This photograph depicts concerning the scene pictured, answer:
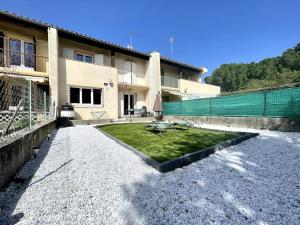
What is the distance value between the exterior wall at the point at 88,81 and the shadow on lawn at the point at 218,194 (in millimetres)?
15240

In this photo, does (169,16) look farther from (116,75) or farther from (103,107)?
(103,107)

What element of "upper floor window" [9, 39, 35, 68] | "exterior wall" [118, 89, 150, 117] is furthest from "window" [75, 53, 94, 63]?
"exterior wall" [118, 89, 150, 117]

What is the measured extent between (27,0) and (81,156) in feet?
51.9

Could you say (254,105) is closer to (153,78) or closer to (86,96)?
(153,78)

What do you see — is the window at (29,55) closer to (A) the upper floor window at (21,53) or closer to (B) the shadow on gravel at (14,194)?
(A) the upper floor window at (21,53)

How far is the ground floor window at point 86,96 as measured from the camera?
720 inches

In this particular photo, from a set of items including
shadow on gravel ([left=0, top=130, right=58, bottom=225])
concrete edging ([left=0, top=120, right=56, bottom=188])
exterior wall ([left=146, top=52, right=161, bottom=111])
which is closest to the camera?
shadow on gravel ([left=0, top=130, right=58, bottom=225])

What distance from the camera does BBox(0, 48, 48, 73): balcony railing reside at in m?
15.5

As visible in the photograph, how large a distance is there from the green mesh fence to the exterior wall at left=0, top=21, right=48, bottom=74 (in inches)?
596

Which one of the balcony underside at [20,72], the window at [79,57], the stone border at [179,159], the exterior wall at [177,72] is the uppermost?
the exterior wall at [177,72]

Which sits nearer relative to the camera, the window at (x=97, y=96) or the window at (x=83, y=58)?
→ the window at (x=97, y=96)

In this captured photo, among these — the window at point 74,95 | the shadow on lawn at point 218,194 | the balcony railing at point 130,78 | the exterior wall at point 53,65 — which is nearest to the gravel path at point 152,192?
the shadow on lawn at point 218,194

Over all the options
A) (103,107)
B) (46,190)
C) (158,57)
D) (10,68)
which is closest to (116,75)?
(103,107)

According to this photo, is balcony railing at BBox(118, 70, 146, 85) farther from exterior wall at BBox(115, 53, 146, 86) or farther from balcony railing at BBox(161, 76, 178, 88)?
balcony railing at BBox(161, 76, 178, 88)
